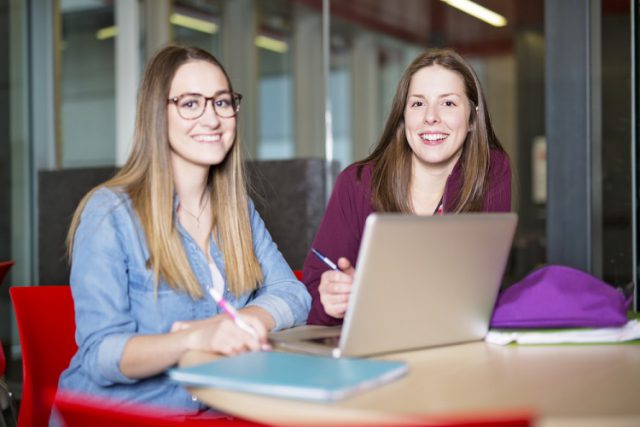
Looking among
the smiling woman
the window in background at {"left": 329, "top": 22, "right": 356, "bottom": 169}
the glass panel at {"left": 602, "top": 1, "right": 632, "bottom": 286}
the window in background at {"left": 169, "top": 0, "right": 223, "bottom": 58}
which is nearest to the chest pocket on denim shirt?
the smiling woman

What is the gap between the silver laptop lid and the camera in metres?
1.30

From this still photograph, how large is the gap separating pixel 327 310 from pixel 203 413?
0.40 meters

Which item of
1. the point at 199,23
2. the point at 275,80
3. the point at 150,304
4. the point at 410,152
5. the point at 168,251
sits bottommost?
the point at 150,304

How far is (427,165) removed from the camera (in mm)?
2277

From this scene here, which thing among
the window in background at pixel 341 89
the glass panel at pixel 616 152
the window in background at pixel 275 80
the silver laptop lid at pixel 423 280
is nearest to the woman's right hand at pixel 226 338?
the silver laptop lid at pixel 423 280

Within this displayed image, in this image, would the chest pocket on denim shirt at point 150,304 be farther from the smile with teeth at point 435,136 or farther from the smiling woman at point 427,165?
the smile with teeth at point 435,136

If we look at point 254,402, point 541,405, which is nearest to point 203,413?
point 254,402

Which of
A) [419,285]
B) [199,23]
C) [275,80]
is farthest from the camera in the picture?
[275,80]

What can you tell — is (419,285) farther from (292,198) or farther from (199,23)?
(199,23)

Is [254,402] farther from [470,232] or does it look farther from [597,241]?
[597,241]

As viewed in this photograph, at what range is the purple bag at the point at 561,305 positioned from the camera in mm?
1633

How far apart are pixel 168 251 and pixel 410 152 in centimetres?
91

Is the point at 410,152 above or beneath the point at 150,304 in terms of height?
above

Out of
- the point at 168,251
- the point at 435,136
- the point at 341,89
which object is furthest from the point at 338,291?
the point at 341,89
